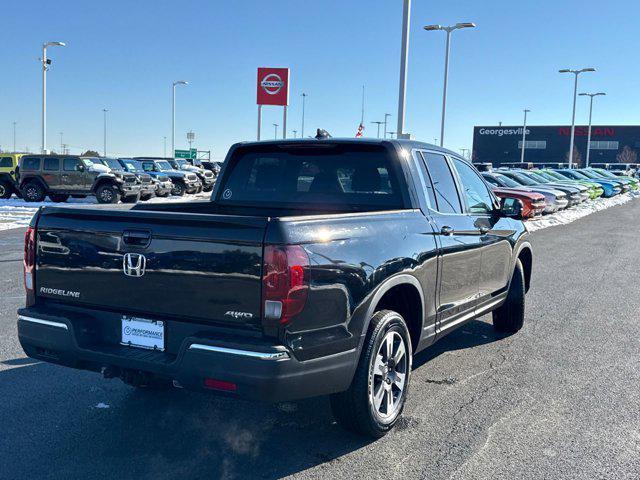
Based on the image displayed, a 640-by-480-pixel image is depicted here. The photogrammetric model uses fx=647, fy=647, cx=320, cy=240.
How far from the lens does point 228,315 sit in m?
3.31

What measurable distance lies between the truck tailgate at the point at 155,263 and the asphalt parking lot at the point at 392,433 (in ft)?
2.79

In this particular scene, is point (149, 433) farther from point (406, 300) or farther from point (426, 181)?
point (426, 181)

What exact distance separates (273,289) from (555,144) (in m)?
107

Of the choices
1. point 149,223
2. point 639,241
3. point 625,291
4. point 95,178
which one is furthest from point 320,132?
point 95,178

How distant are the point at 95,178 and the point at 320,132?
2017cm

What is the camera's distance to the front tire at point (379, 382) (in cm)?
378

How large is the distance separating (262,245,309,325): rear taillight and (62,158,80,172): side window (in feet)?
73.9

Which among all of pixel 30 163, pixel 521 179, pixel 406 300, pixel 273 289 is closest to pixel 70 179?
pixel 30 163

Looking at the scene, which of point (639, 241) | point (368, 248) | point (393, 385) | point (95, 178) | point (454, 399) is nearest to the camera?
point (368, 248)

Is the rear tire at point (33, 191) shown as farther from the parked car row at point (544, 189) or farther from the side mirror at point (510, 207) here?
the side mirror at point (510, 207)

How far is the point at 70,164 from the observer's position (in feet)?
78.2

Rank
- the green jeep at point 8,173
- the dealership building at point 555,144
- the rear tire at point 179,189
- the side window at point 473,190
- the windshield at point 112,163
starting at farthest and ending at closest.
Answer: the dealership building at point 555,144, the rear tire at point 179,189, the green jeep at point 8,173, the windshield at point 112,163, the side window at point 473,190

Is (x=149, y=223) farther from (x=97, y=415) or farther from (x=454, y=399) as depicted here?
(x=454, y=399)

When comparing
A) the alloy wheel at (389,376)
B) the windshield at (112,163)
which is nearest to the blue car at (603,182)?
the windshield at (112,163)
